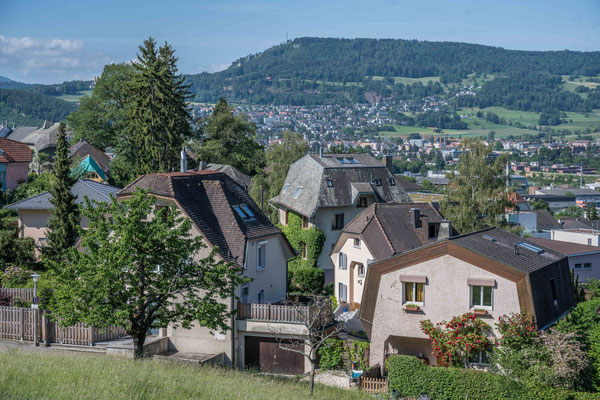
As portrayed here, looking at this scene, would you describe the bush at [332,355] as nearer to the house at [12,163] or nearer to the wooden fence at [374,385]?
the wooden fence at [374,385]

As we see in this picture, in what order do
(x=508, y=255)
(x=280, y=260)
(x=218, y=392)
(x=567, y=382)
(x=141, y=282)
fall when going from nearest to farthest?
(x=218, y=392)
(x=141, y=282)
(x=567, y=382)
(x=508, y=255)
(x=280, y=260)

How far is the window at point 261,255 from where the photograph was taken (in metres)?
35.3

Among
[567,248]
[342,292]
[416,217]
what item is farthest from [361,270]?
[567,248]

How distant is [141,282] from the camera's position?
24406 mm

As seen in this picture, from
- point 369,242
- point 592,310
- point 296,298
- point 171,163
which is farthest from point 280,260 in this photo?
point 171,163

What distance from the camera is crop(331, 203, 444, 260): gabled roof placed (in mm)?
42156

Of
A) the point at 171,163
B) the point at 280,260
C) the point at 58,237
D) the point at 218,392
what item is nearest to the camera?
the point at 218,392

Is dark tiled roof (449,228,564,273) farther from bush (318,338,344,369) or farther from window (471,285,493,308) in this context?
bush (318,338,344,369)

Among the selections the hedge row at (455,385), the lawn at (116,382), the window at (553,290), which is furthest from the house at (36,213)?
the window at (553,290)

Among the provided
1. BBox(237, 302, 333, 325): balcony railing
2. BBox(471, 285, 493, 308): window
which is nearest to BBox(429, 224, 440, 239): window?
BBox(237, 302, 333, 325): balcony railing

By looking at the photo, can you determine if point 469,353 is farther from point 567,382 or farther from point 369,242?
point 369,242

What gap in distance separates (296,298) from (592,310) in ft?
48.9

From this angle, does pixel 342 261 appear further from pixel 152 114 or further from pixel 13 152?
pixel 13 152

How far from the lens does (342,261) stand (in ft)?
150
